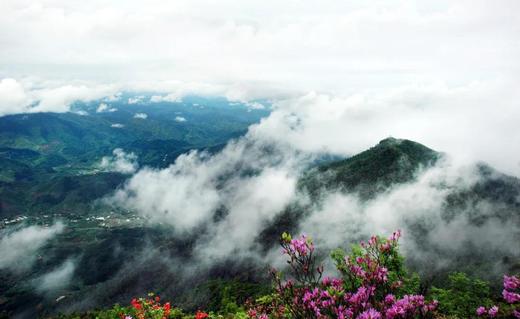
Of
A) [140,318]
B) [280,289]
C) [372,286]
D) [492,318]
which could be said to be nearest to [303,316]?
[280,289]

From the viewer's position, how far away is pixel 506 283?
44.4ft

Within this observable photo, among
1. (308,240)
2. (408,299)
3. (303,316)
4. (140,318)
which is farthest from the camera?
(140,318)

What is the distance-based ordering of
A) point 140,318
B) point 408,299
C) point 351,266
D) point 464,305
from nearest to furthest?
point 408,299
point 351,266
point 140,318
point 464,305

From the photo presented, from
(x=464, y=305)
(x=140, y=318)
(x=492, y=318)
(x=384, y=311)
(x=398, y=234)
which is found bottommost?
(x=464, y=305)

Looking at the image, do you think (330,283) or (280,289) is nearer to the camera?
(280,289)

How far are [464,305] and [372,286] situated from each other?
51040mm

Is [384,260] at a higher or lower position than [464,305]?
higher

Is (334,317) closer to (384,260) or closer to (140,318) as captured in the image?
(384,260)

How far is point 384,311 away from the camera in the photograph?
1244 centimetres

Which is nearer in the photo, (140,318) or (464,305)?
(140,318)

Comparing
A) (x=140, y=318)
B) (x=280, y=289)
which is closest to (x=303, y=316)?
(x=280, y=289)

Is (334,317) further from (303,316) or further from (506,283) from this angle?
(506,283)

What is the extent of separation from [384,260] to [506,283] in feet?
14.7

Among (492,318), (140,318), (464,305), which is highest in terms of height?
(492,318)
